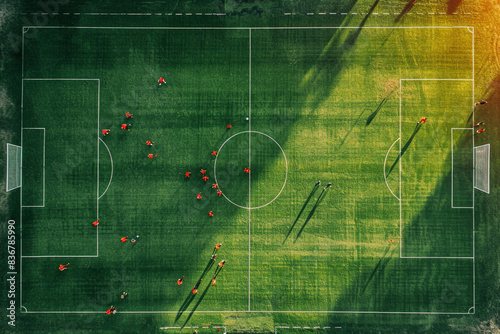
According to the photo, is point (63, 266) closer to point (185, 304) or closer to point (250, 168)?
point (185, 304)

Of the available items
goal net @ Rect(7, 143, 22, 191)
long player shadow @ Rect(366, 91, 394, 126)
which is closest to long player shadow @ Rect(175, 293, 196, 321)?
goal net @ Rect(7, 143, 22, 191)

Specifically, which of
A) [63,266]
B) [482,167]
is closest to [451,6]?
[482,167]

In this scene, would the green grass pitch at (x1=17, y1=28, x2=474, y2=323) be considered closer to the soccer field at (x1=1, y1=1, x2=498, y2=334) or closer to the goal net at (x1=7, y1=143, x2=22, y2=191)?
the soccer field at (x1=1, y1=1, x2=498, y2=334)

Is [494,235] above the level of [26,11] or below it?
below

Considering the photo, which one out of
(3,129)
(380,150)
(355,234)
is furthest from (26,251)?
(380,150)

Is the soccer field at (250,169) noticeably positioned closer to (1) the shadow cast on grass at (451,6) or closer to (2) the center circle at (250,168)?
(2) the center circle at (250,168)

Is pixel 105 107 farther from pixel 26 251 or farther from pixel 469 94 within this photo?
pixel 469 94
